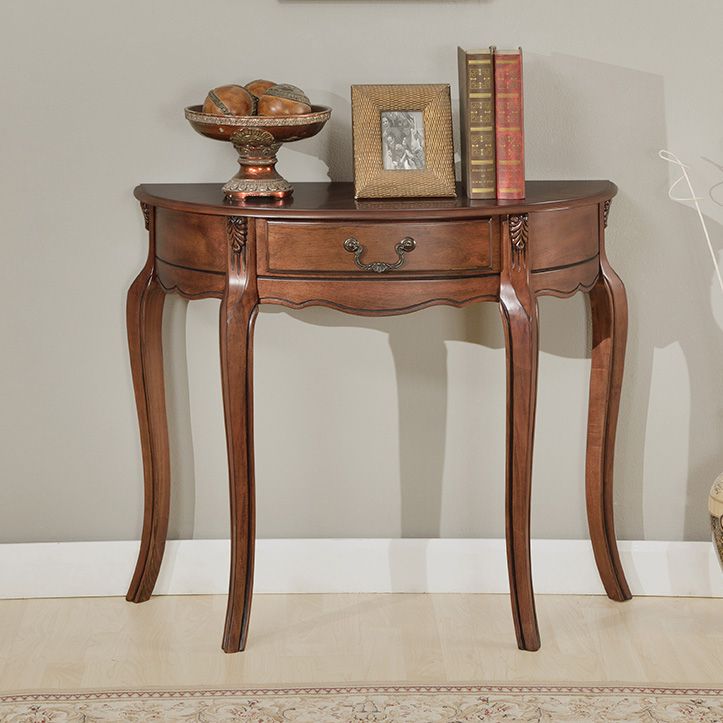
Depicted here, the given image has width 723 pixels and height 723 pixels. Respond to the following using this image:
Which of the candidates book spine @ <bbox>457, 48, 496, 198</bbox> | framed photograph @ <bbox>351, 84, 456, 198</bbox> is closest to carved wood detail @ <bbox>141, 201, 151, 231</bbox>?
framed photograph @ <bbox>351, 84, 456, 198</bbox>

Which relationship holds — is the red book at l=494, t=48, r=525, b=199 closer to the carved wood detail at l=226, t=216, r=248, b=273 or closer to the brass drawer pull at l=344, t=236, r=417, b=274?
the brass drawer pull at l=344, t=236, r=417, b=274

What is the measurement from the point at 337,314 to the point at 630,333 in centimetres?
66

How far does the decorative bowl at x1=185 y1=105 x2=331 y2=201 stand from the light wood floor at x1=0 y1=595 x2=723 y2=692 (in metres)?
0.95

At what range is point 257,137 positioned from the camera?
2205 millimetres

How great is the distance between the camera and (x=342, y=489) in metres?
2.66

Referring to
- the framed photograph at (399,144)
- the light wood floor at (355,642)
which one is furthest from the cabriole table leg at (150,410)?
the framed photograph at (399,144)

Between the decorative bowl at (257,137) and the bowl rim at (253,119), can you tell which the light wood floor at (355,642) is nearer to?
the decorative bowl at (257,137)

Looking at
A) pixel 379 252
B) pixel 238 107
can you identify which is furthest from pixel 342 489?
pixel 238 107

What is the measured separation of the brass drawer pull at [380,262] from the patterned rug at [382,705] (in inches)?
32.7

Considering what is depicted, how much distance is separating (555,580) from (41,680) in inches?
45.9

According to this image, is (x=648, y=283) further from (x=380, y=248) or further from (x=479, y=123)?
(x=380, y=248)

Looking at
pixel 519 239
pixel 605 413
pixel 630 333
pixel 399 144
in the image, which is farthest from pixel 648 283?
pixel 399 144

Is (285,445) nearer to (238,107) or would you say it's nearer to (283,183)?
(283,183)

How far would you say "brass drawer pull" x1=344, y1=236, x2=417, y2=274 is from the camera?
2154mm
